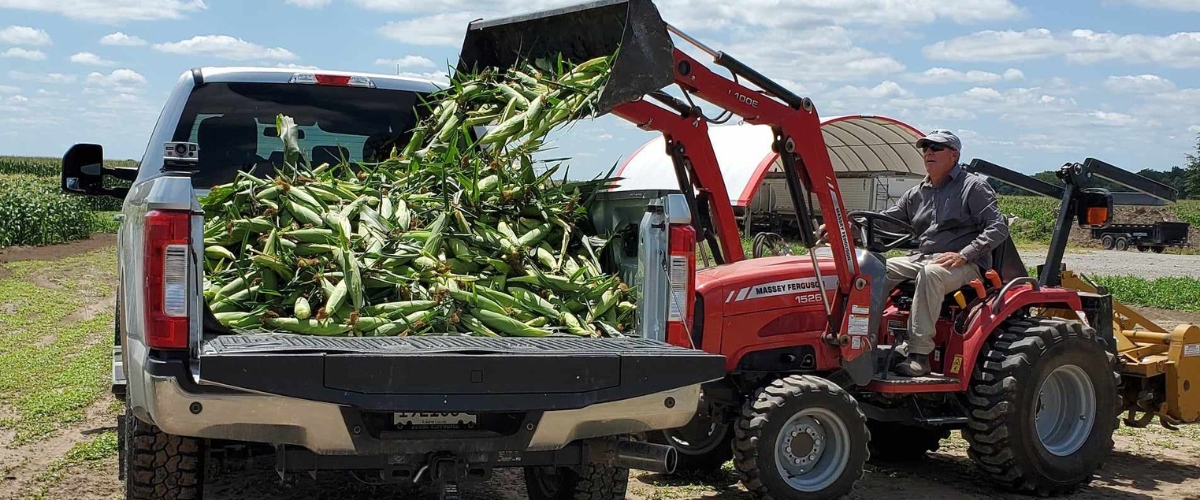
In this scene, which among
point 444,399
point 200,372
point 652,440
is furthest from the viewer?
point 652,440

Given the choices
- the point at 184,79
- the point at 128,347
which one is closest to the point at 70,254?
the point at 184,79

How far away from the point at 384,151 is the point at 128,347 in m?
2.44

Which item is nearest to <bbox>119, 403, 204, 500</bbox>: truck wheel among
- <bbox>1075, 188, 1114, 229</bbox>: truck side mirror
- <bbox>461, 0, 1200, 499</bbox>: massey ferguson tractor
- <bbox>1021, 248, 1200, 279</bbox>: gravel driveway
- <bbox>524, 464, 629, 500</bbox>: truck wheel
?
<bbox>524, 464, 629, 500</bbox>: truck wheel

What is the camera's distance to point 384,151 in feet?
22.3

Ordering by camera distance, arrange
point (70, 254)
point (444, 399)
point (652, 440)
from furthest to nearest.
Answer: point (70, 254), point (652, 440), point (444, 399)

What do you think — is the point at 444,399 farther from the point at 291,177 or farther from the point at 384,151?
the point at 384,151

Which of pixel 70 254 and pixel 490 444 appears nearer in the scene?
pixel 490 444

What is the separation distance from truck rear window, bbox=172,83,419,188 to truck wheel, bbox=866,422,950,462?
12.2ft

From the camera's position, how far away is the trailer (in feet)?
123

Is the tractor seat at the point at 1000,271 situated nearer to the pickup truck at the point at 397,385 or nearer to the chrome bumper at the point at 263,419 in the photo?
the pickup truck at the point at 397,385

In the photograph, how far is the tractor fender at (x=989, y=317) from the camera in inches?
268

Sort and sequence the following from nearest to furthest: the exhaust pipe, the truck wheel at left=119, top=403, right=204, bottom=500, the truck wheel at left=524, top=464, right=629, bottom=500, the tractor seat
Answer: the truck wheel at left=119, top=403, right=204, bottom=500
the exhaust pipe
the truck wheel at left=524, top=464, right=629, bottom=500
the tractor seat

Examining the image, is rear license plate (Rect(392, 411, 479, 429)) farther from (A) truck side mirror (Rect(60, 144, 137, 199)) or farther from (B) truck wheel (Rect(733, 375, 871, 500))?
(A) truck side mirror (Rect(60, 144, 137, 199))

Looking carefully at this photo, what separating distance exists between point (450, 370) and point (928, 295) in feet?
11.7
